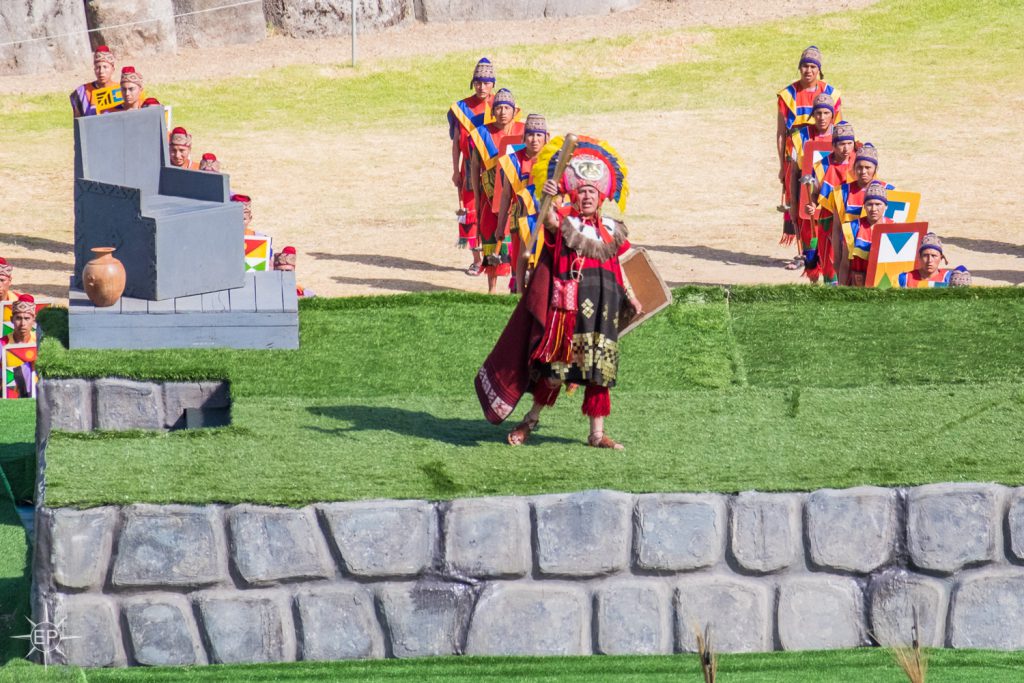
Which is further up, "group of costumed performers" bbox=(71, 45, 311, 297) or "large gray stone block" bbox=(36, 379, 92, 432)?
"group of costumed performers" bbox=(71, 45, 311, 297)

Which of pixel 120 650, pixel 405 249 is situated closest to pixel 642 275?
pixel 120 650

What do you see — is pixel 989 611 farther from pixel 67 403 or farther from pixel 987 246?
pixel 987 246

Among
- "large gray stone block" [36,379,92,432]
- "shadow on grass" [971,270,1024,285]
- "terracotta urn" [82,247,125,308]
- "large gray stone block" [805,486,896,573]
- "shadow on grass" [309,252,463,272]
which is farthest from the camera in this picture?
"shadow on grass" [309,252,463,272]

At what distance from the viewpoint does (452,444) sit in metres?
8.08

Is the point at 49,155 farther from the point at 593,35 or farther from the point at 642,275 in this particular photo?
the point at 642,275

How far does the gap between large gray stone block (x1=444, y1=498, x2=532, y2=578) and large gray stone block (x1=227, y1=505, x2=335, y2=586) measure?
0.51 m

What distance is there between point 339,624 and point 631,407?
209 centimetres

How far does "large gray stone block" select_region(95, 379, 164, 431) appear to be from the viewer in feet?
30.4

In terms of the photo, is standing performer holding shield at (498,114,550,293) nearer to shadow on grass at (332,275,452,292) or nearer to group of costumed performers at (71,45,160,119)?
shadow on grass at (332,275,452,292)

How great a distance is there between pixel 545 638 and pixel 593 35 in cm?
1875

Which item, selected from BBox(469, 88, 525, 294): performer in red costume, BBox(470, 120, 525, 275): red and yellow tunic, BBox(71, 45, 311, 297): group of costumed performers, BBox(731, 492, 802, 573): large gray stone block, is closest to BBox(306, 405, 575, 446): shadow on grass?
BBox(731, 492, 802, 573): large gray stone block

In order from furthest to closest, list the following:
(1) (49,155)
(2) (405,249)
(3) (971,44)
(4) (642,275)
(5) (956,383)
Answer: (3) (971,44) < (1) (49,155) < (2) (405,249) < (5) (956,383) < (4) (642,275)

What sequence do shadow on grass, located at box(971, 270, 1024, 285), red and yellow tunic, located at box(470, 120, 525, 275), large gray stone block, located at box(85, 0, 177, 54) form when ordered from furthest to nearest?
large gray stone block, located at box(85, 0, 177, 54) < shadow on grass, located at box(971, 270, 1024, 285) < red and yellow tunic, located at box(470, 120, 525, 275)

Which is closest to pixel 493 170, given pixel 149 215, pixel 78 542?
pixel 149 215
